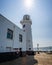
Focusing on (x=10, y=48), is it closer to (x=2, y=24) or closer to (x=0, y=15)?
(x=2, y=24)

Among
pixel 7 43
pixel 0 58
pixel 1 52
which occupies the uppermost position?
pixel 7 43

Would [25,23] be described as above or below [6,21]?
above

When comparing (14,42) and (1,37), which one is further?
(14,42)

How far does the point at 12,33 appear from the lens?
627 inches

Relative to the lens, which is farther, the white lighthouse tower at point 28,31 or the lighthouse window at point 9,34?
the white lighthouse tower at point 28,31

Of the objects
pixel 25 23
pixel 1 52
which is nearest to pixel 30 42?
pixel 25 23

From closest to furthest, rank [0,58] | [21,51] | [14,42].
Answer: [0,58], [14,42], [21,51]

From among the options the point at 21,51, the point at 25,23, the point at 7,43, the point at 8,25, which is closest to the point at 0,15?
the point at 8,25

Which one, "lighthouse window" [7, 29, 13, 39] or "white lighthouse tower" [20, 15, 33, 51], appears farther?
"white lighthouse tower" [20, 15, 33, 51]

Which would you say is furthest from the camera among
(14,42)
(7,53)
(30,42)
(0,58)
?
(30,42)

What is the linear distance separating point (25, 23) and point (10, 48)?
12.0 m

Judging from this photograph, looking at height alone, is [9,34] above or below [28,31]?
below

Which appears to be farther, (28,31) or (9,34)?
(28,31)

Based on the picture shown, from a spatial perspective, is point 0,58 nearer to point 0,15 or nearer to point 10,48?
point 10,48
